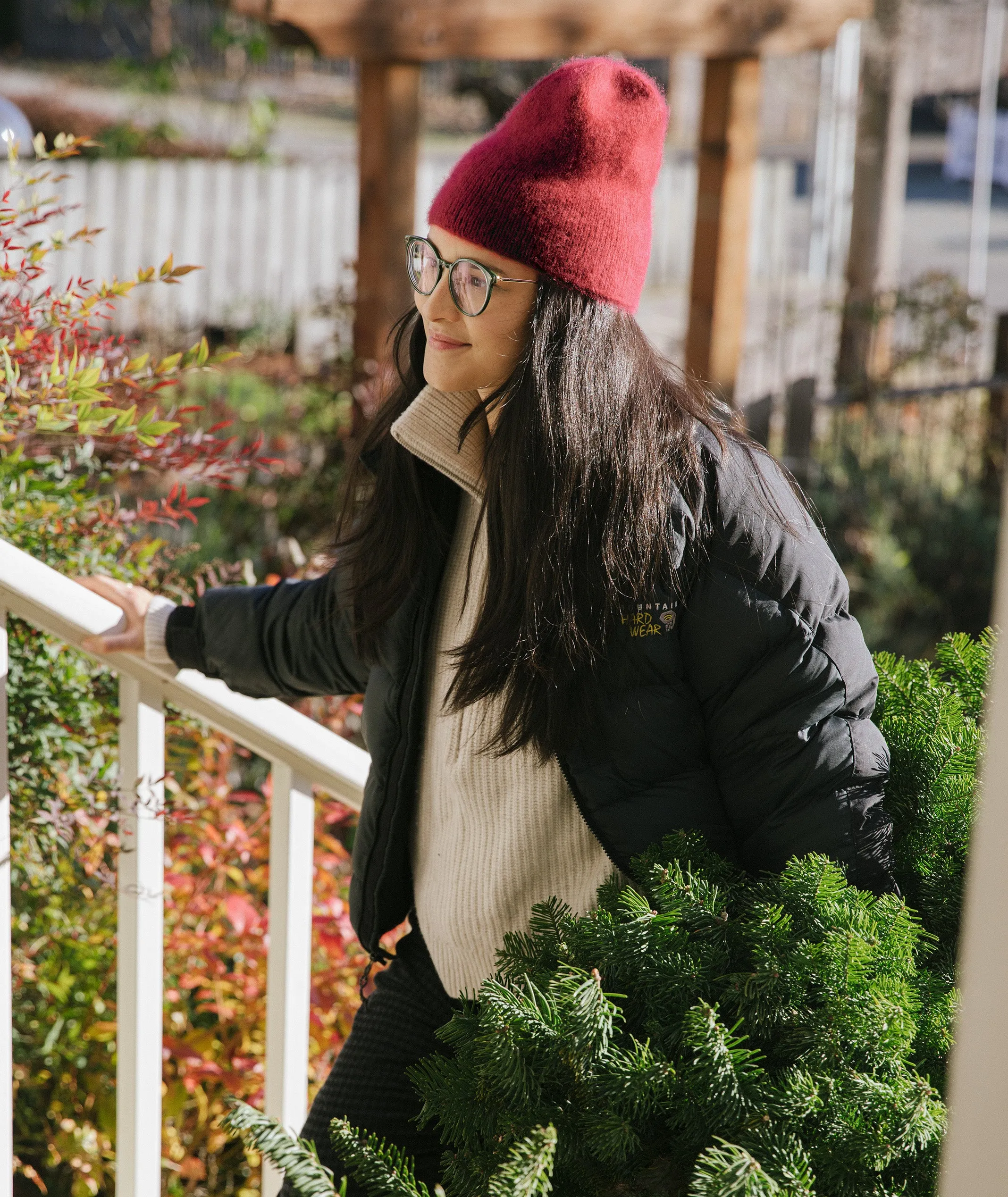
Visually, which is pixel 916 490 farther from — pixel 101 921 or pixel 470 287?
pixel 470 287

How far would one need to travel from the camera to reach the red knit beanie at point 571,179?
1.48 metres

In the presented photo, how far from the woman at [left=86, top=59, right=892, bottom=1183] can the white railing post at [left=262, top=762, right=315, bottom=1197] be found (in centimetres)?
18

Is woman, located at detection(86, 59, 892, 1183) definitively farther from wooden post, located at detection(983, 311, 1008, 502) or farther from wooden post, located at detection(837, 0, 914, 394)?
wooden post, located at detection(837, 0, 914, 394)

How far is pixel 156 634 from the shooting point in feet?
5.48

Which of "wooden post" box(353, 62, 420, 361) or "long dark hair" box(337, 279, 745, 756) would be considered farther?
"wooden post" box(353, 62, 420, 361)

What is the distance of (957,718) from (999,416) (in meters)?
5.56

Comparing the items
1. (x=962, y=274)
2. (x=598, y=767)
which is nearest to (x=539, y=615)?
(x=598, y=767)

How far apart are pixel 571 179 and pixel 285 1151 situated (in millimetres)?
1083

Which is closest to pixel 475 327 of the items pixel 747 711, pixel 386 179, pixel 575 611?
pixel 575 611

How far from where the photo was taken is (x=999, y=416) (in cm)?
655

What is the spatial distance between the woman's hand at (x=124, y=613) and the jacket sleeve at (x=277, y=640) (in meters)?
0.06

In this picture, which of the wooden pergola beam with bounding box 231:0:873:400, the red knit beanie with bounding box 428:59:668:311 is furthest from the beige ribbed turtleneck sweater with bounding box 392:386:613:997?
the wooden pergola beam with bounding box 231:0:873:400

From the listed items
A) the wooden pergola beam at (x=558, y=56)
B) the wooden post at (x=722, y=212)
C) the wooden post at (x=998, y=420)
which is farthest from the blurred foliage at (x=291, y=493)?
the wooden post at (x=998, y=420)

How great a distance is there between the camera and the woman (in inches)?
56.5
